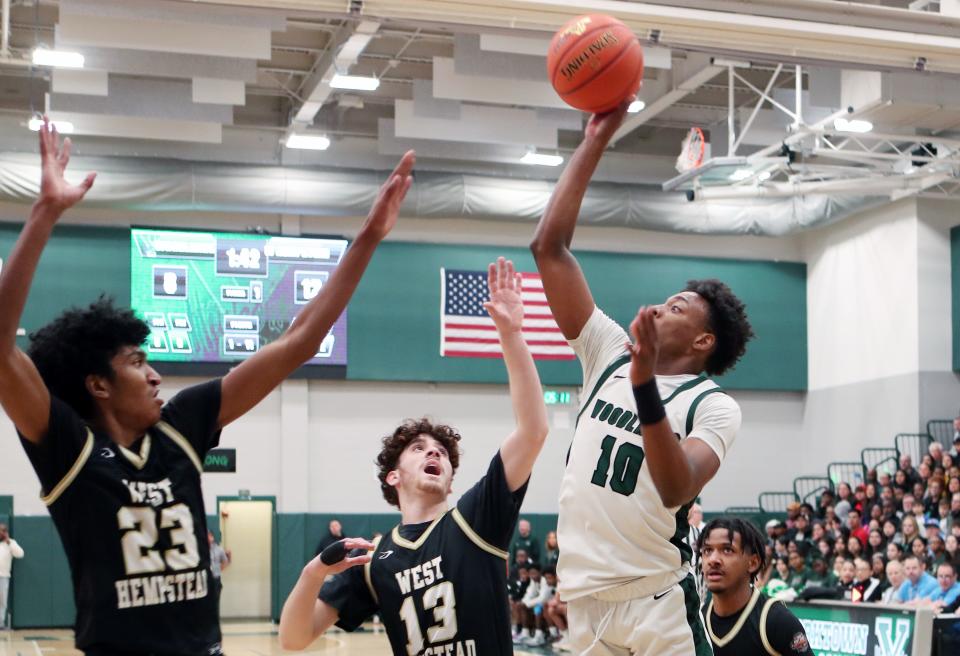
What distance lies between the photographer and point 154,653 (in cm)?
287

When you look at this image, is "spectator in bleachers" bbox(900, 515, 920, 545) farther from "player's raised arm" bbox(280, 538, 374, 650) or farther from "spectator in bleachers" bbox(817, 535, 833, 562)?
"player's raised arm" bbox(280, 538, 374, 650)

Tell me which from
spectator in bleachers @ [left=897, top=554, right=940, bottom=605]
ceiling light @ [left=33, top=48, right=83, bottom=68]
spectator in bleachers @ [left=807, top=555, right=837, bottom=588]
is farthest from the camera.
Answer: spectator in bleachers @ [left=807, top=555, right=837, bottom=588]

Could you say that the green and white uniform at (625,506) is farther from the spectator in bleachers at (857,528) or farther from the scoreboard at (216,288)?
the scoreboard at (216,288)

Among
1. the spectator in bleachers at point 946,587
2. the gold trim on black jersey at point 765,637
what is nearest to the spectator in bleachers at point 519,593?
the spectator in bleachers at point 946,587

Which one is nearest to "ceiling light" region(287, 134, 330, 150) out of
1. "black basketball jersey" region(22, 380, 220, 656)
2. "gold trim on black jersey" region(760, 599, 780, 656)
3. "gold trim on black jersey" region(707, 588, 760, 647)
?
"gold trim on black jersey" region(707, 588, 760, 647)

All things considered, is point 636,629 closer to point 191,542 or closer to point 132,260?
point 191,542

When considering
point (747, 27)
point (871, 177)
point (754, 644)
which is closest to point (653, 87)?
point (871, 177)

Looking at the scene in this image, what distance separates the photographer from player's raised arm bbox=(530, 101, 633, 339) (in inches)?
158

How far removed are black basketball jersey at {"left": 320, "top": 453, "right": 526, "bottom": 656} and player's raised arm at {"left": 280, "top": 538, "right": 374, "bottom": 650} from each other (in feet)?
0.21

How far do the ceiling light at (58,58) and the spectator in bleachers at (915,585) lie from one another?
11.5 meters

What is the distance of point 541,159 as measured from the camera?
21266mm

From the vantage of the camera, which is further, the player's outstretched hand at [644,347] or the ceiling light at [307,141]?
the ceiling light at [307,141]

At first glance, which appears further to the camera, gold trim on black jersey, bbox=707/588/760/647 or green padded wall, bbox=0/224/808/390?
green padded wall, bbox=0/224/808/390

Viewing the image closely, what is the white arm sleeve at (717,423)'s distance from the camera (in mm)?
3787
